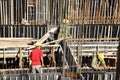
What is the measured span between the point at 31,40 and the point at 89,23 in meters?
3.40

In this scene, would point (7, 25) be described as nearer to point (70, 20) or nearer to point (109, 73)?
point (70, 20)

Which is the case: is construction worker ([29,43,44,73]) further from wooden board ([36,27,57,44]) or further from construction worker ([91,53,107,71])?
wooden board ([36,27,57,44])

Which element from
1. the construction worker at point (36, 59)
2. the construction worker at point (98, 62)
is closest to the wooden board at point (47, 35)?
the construction worker at point (98, 62)

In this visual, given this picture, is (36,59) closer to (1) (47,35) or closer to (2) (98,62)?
(2) (98,62)

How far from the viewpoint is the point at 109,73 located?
11.0 m

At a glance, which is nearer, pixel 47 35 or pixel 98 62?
pixel 98 62

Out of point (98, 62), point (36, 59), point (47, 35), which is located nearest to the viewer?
point (36, 59)

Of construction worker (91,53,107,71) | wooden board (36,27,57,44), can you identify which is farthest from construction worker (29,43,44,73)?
wooden board (36,27,57,44)

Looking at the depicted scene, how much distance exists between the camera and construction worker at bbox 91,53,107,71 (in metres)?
12.0

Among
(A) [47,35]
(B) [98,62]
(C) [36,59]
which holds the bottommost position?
(B) [98,62]

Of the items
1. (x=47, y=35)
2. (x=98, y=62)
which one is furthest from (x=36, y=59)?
(x=47, y=35)

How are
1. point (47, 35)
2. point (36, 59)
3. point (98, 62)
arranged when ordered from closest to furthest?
1. point (36, 59)
2. point (98, 62)
3. point (47, 35)

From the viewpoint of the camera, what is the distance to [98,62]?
12.6 m

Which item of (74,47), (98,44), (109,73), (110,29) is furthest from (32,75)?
(110,29)
